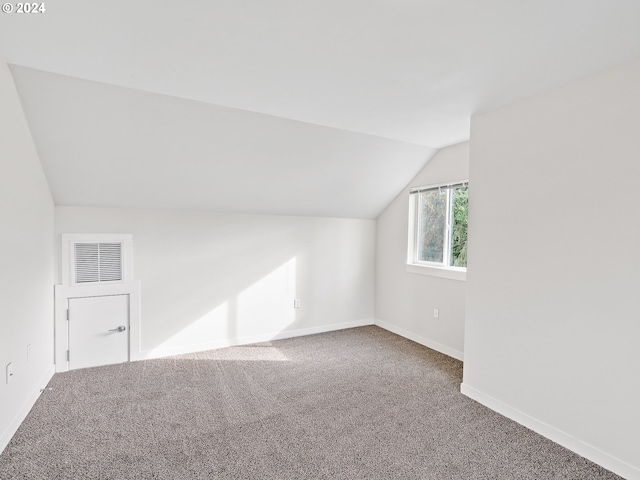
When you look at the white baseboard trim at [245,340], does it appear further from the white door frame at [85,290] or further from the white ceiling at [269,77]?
the white ceiling at [269,77]

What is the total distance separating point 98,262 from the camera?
3115 mm

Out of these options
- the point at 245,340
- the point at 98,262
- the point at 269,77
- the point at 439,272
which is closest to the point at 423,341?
the point at 439,272

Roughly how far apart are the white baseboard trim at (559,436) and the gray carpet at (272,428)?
5 cm

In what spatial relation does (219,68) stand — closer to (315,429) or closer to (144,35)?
(144,35)

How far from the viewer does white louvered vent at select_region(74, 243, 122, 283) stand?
3.06m

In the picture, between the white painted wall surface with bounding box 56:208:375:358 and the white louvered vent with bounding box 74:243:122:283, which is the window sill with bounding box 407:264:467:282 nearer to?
the white painted wall surface with bounding box 56:208:375:358

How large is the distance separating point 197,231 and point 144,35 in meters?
2.18

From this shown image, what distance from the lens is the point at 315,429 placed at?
218cm

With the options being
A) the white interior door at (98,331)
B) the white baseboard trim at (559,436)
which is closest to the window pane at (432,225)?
the white baseboard trim at (559,436)

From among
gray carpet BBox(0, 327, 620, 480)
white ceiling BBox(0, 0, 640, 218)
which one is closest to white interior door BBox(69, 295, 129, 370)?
gray carpet BBox(0, 327, 620, 480)

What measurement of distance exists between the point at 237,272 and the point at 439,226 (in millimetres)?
2302

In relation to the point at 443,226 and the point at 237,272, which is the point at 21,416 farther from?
the point at 443,226

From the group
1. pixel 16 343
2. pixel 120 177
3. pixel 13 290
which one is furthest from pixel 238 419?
pixel 120 177

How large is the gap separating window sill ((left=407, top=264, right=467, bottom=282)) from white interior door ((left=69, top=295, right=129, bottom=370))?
3.05 metres
